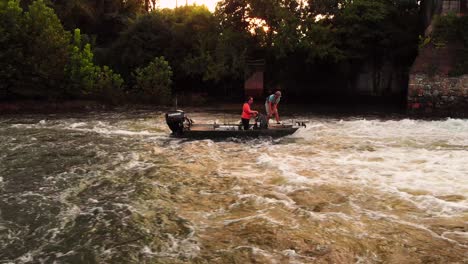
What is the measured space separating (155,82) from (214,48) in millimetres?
6223

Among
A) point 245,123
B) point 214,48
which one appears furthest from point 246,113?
point 214,48

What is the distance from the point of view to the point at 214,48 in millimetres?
36469

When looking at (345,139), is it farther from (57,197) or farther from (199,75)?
(199,75)

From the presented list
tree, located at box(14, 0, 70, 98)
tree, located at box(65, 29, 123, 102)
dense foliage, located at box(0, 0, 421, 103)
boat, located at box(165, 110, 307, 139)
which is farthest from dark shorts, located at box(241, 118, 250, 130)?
tree, located at box(14, 0, 70, 98)

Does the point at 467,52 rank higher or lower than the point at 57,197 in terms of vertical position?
higher

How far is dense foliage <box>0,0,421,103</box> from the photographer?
2917 cm

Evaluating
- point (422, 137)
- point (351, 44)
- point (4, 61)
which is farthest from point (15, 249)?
point (351, 44)

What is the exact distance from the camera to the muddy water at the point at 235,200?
26.8 ft

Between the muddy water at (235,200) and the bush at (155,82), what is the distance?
14523 millimetres

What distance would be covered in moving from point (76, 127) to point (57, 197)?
1185 cm

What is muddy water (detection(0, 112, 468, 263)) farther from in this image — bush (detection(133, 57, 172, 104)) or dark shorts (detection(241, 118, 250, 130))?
bush (detection(133, 57, 172, 104))

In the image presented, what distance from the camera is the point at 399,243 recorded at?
8375 millimetres

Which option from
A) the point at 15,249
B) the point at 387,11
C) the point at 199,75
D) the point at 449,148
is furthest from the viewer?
the point at 199,75

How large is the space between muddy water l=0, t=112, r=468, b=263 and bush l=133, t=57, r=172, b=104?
1452 cm
